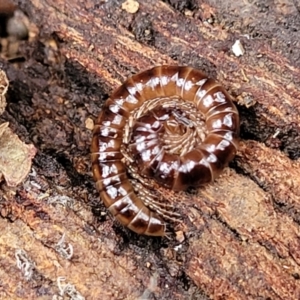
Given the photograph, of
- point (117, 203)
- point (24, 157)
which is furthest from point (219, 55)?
point (24, 157)

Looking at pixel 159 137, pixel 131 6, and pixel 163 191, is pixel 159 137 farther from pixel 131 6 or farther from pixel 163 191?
pixel 131 6

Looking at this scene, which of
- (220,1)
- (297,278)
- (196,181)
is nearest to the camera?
(297,278)

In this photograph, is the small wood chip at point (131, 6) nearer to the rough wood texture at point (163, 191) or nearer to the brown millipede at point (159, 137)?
the rough wood texture at point (163, 191)

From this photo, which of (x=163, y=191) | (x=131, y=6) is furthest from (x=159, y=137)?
(x=131, y=6)

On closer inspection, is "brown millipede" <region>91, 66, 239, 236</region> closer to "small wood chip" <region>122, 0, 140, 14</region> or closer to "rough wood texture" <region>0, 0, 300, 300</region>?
"rough wood texture" <region>0, 0, 300, 300</region>

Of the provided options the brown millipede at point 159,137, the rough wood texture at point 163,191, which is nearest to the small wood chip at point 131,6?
the rough wood texture at point 163,191

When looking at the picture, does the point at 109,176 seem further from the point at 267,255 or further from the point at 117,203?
the point at 267,255
